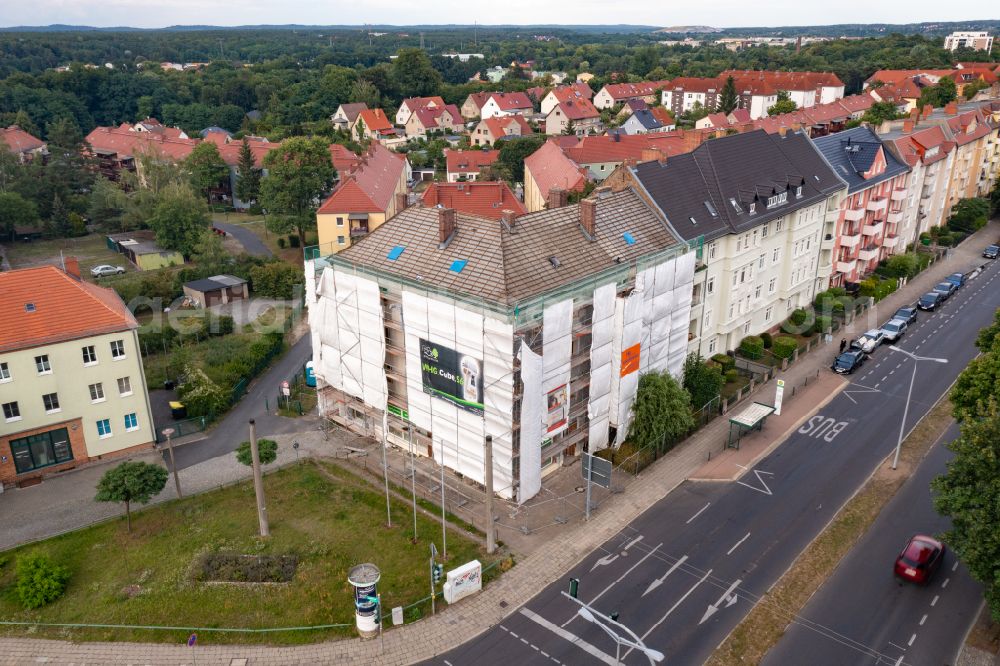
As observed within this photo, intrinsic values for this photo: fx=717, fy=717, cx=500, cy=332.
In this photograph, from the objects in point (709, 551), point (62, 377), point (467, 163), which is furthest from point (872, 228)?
point (62, 377)

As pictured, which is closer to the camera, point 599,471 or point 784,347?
point 599,471

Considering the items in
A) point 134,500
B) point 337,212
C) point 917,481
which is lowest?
point 917,481

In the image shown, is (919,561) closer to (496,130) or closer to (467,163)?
(467,163)

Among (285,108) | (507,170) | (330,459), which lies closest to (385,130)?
(285,108)

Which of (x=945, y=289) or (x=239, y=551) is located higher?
(x=945, y=289)

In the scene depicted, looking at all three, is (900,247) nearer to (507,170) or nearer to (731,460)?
(731,460)

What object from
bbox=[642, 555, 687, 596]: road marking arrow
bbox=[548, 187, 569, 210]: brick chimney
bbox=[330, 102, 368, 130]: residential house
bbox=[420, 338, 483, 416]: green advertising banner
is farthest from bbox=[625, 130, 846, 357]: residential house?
bbox=[330, 102, 368, 130]: residential house
